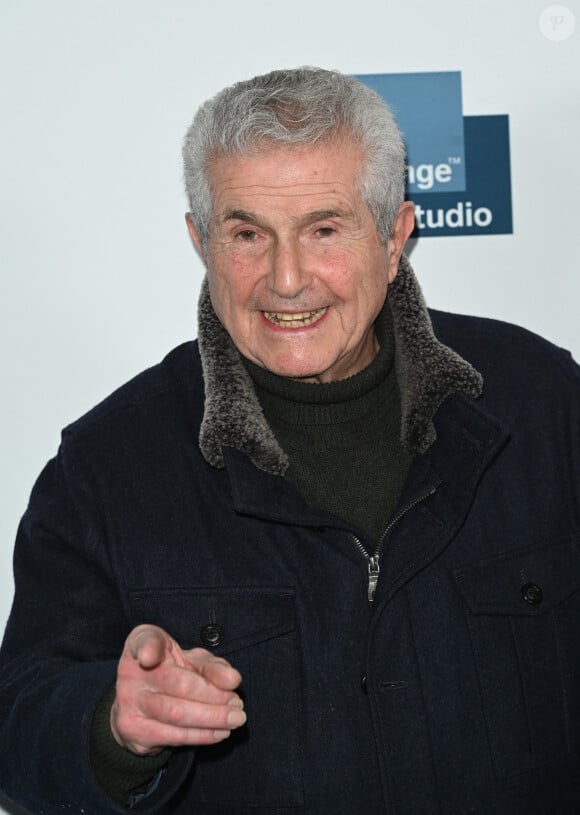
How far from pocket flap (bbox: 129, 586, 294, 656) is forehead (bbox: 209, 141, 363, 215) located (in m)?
0.59

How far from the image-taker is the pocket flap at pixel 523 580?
1.71 metres

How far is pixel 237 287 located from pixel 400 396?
366mm

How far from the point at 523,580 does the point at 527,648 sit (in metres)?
0.10

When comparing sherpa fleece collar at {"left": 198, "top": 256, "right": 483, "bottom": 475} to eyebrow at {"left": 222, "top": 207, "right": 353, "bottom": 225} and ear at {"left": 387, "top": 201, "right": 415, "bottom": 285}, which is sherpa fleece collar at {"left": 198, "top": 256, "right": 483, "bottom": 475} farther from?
eyebrow at {"left": 222, "top": 207, "right": 353, "bottom": 225}

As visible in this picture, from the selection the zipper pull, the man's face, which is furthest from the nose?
the zipper pull

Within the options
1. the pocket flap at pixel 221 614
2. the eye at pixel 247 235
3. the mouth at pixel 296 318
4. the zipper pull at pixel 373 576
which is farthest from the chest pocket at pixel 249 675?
the eye at pixel 247 235

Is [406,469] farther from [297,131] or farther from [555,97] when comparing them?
[555,97]

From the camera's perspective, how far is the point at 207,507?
1735 millimetres

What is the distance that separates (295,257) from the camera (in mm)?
1641

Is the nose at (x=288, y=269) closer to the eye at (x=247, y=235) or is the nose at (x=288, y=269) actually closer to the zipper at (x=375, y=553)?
the eye at (x=247, y=235)

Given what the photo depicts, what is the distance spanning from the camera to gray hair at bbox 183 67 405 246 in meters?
1.62

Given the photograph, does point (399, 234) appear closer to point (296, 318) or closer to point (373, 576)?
point (296, 318)

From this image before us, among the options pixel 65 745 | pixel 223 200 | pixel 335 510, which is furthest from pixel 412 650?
pixel 223 200

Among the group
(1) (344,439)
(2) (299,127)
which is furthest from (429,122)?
(1) (344,439)
